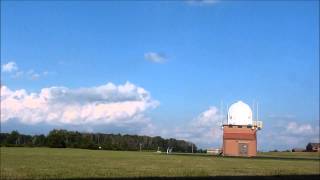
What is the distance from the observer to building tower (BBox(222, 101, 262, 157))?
102 meters

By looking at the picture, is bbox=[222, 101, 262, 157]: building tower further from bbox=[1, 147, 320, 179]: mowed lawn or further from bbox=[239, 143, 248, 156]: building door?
bbox=[1, 147, 320, 179]: mowed lawn

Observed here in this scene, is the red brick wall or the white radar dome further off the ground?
the white radar dome

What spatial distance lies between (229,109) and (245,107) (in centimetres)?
296

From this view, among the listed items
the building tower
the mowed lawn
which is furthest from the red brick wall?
the mowed lawn

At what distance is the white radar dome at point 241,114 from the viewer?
10162 cm

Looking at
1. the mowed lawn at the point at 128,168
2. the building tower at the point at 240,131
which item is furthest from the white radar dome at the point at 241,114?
the mowed lawn at the point at 128,168

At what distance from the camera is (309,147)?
156625 millimetres

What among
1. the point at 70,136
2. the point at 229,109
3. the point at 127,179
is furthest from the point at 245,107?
the point at 127,179

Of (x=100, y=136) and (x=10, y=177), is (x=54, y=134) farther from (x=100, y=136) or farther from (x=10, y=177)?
(x=10, y=177)

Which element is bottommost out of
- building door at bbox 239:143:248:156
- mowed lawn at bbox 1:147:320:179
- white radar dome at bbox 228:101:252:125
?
mowed lawn at bbox 1:147:320:179

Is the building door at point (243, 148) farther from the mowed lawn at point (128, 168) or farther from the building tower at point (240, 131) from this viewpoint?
the mowed lawn at point (128, 168)

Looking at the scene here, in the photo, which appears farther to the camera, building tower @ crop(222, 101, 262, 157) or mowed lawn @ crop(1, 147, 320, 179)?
building tower @ crop(222, 101, 262, 157)

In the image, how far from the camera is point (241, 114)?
334 ft

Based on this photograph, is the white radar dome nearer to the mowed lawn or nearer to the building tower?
the building tower
